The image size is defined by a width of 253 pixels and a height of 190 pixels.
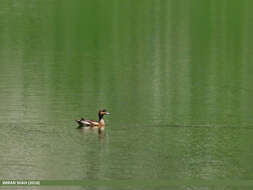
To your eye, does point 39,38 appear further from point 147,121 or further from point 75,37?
point 147,121

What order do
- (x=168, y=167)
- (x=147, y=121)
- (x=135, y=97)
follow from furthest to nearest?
(x=135, y=97), (x=147, y=121), (x=168, y=167)

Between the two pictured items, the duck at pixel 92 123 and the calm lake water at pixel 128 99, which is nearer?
the calm lake water at pixel 128 99

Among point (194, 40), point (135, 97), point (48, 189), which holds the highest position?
point (194, 40)

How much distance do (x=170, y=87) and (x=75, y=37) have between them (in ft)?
84.5

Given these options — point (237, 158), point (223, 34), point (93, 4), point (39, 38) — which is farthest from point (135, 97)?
point (93, 4)

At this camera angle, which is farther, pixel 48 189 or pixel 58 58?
→ pixel 58 58

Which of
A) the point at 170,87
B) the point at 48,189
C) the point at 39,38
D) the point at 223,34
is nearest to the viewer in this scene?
the point at 48,189

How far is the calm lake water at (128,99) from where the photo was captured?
32.3 m

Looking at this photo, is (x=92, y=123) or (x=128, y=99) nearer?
(x=92, y=123)

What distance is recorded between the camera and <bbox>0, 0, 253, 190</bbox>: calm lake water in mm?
32344

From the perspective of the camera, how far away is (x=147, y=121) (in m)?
39.9

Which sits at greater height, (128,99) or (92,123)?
(128,99)

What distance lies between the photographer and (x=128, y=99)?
45656 mm

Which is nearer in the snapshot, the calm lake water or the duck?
the calm lake water
